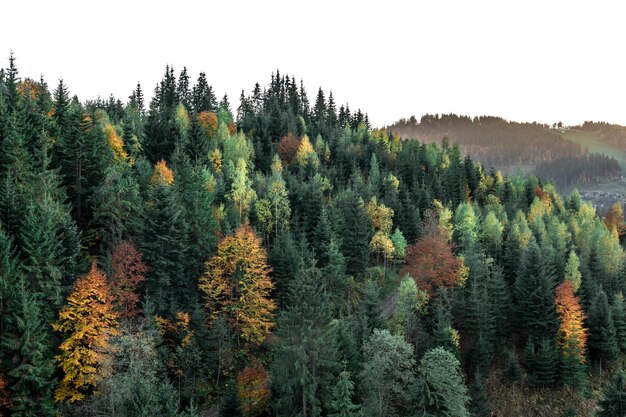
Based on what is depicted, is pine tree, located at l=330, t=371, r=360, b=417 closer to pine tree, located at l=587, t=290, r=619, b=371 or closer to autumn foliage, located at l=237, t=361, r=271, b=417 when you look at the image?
autumn foliage, located at l=237, t=361, r=271, b=417

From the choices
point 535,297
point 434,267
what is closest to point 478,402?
point 434,267

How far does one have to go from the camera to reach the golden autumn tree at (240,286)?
165ft

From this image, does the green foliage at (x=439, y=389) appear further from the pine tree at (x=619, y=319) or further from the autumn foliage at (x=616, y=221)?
the autumn foliage at (x=616, y=221)

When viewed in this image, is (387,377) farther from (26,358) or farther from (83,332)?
(26,358)

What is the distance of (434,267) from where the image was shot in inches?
2618

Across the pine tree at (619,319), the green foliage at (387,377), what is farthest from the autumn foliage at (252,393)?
the pine tree at (619,319)

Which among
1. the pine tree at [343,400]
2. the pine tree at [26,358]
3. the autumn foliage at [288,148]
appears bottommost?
the pine tree at [343,400]

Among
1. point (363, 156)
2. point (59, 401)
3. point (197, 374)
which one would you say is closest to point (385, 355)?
point (197, 374)

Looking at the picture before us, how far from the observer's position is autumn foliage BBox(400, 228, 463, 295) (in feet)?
210

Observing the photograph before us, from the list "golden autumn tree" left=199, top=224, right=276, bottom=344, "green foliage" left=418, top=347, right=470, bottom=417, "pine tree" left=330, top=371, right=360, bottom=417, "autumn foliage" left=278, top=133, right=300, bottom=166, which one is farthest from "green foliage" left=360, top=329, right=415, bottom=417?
"autumn foliage" left=278, top=133, right=300, bottom=166

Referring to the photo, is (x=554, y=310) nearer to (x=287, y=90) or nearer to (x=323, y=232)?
(x=323, y=232)

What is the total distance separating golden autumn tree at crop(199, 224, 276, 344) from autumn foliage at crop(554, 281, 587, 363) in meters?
41.5

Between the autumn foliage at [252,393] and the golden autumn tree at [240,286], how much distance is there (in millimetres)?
8616

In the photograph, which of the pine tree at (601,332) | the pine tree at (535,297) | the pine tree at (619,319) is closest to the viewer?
the pine tree at (535,297)
